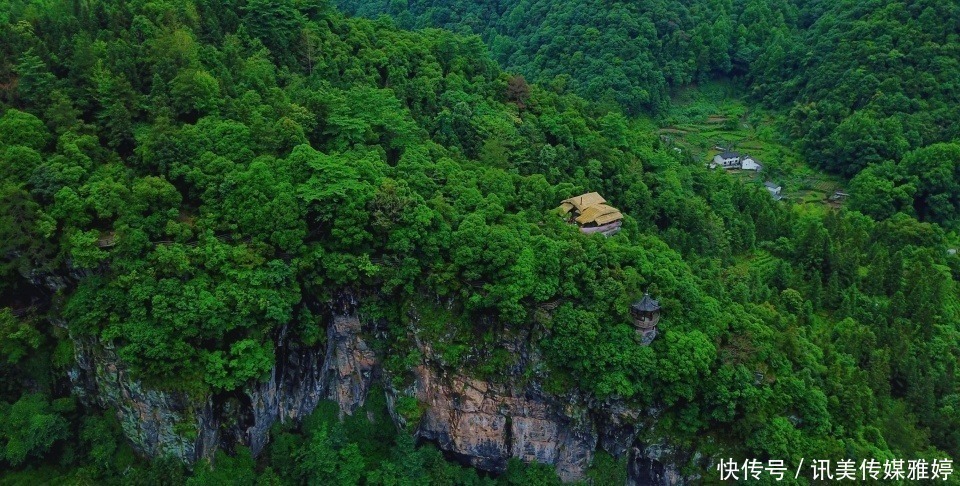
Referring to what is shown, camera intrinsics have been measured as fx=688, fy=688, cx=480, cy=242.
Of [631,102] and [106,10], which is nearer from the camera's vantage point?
[106,10]

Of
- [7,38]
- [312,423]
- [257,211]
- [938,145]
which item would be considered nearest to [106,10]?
[7,38]

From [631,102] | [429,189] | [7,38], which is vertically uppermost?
[7,38]

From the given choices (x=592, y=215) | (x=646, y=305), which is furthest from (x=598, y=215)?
(x=646, y=305)

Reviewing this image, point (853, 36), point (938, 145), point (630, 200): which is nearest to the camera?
point (630, 200)

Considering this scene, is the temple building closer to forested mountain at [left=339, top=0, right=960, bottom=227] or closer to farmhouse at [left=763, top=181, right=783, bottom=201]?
forested mountain at [left=339, top=0, right=960, bottom=227]

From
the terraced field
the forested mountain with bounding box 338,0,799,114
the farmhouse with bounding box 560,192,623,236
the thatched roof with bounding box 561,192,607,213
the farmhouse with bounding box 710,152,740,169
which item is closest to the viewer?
the farmhouse with bounding box 560,192,623,236

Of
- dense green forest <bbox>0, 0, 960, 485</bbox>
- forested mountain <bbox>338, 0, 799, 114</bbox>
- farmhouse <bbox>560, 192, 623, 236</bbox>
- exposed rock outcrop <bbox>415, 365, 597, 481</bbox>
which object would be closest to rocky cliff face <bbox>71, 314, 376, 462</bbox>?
dense green forest <bbox>0, 0, 960, 485</bbox>

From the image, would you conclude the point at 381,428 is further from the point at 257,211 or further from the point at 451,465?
the point at 257,211
